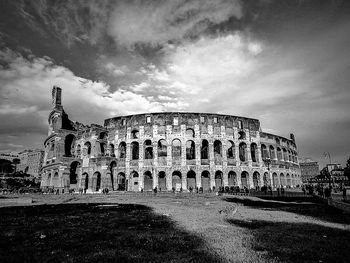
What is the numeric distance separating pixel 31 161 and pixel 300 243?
102m

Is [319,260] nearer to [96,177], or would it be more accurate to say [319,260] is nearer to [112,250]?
[112,250]

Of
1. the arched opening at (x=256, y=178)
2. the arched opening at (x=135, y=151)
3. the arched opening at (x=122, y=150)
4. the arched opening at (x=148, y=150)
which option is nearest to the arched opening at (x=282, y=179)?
the arched opening at (x=256, y=178)

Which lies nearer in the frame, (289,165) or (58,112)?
(58,112)

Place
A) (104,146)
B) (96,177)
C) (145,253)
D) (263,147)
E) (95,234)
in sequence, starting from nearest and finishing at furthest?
(145,253) → (95,234) → (96,177) → (104,146) → (263,147)

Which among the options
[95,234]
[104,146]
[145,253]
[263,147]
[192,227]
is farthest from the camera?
[263,147]

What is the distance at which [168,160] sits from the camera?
32.2m

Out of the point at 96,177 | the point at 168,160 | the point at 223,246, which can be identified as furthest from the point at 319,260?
the point at 96,177

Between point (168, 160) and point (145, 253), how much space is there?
27776 millimetres

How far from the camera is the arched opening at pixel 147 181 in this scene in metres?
32.4

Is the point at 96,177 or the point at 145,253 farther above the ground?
the point at 96,177

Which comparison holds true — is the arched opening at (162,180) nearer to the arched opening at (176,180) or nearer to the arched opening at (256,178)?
the arched opening at (176,180)

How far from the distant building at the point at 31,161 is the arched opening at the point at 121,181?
2500 inches

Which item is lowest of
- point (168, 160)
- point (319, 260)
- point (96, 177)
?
point (319, 260)

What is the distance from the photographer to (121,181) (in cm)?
3438
